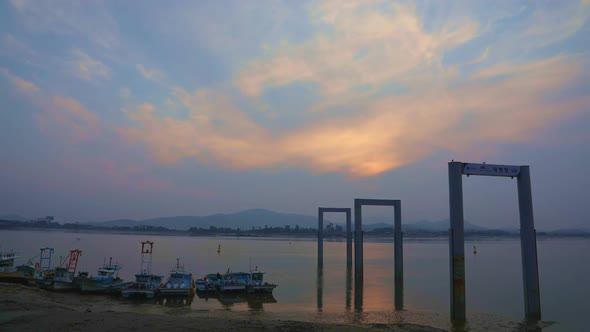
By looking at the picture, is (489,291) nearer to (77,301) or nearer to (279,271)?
(279,271)

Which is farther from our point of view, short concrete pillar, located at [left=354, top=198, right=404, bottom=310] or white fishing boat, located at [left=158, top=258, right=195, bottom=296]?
short concrete pillar, located at [left=354, top=198, right=404, bottom=310]

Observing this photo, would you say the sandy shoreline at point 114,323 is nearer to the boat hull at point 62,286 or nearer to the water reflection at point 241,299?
the water reflection at point 241,299

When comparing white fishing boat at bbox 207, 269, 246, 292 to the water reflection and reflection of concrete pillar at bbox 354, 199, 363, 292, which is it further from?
reflection of concrete pillar at bbox 354, 199, 363, 292

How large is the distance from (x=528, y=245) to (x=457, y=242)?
4.98 metres

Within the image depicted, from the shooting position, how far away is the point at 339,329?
17.0m

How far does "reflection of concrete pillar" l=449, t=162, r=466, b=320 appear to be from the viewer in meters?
21.2

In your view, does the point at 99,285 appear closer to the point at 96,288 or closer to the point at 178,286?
the point at 96,288

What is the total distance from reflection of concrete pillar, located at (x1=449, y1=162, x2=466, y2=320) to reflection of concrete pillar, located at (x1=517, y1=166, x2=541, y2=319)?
4130mm

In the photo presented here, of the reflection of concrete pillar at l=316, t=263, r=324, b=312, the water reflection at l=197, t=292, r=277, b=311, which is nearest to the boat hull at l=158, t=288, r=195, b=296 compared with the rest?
the water reflection at l=197, t=292, r=277, b=311

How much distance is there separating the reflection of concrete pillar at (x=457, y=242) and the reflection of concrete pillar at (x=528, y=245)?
4.13 meters

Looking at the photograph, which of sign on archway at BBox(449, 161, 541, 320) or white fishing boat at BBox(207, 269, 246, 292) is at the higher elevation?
sign on archway at BBox(449, 161, 541, 320)

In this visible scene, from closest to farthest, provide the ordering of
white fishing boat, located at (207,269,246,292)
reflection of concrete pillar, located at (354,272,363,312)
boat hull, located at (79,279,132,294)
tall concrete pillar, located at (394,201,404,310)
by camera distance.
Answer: reflection of concrete pillar, located at (354,272,363,312), boat hull, located at (79,279,132,294), white fishing boat, located at (207,269,246,292), tall concrete pillar, located at (394,201,404,310)

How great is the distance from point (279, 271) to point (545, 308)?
30.3 m

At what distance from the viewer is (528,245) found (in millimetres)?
22875
